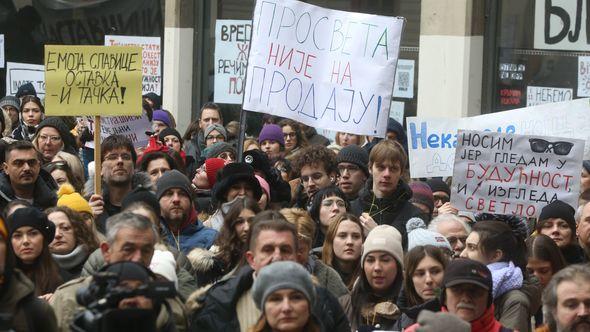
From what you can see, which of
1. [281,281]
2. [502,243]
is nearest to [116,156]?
[502,243]

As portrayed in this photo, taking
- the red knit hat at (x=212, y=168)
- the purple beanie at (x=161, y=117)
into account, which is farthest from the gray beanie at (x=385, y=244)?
the purple beanie at (x=161, y=117)

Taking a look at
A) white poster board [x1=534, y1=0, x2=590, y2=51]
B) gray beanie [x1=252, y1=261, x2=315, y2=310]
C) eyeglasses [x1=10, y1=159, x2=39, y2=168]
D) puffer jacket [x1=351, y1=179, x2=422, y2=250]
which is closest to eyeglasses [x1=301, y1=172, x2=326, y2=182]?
puffer jacket [x1=351, y1=179, x2=422, y2=250]

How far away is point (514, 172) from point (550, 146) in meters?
0.30

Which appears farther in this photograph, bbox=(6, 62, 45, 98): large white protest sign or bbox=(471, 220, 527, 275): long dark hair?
bbox=(6, 62, 45, 98): large white protest sign

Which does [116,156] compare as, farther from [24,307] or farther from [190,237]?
[24,307]

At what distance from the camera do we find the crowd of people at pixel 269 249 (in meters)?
5.98

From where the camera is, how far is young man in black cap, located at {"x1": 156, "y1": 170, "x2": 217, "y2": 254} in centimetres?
917

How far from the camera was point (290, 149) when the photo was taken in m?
→ 13.8

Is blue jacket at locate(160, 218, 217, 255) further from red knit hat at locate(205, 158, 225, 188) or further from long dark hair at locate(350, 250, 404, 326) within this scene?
red knit hat at locate(205, 158, 225, 188)

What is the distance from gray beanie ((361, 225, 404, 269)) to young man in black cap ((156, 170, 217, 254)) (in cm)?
134

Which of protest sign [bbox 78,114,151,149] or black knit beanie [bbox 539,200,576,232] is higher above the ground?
protest sign [bbox 78,114,151,149]

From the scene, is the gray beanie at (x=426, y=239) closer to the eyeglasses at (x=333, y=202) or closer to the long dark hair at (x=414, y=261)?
the long dark hair at (x=414, y=261)

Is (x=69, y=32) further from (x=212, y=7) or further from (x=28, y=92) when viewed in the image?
(x=28, y=92)

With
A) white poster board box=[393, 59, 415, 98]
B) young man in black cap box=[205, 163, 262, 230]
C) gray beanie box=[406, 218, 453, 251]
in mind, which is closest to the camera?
gray beanie box=[406, 218, 453, 251]
